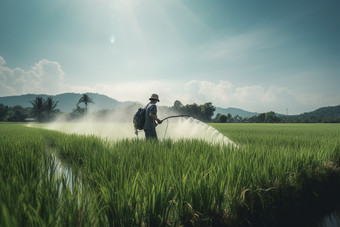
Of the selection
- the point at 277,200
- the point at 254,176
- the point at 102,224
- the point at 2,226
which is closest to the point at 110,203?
the point at 102,224

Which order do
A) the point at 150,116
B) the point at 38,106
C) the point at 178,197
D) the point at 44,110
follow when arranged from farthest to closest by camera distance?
1. the point at 44,110
2. the point at 38,106
3. the point at 150,116
4. the point at 178,197

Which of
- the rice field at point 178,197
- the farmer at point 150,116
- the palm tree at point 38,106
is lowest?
the rice field at point 178,197

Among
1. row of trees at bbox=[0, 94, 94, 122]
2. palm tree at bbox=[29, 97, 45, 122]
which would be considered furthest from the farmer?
palm tree at bbox=[29, 97, 45, 122]

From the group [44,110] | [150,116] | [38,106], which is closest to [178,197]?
[150,116]

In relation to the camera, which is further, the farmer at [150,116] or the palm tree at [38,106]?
the palm tree at [38,106]

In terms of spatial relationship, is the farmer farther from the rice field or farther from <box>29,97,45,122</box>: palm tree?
<box>29,97,45,122</box>: palm tree

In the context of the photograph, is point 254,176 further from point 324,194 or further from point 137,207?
point 324,194

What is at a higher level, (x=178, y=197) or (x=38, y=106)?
(x=38, y=106)

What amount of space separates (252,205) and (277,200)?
597 mm

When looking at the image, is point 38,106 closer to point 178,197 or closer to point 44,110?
point 44,110

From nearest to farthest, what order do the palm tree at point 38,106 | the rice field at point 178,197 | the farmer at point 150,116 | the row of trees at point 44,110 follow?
the rice field at point 178,197
the farmer at point 150,116
the row of trees at point 44,110
the palm tree at point 38,106

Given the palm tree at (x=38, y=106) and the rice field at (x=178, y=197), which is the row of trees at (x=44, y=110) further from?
the rice field at (x=178, y=197)

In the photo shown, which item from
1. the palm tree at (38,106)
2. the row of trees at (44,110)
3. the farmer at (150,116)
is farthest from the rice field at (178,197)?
the palm tree at (38,106)

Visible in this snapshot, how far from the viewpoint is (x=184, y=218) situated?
1707mm
